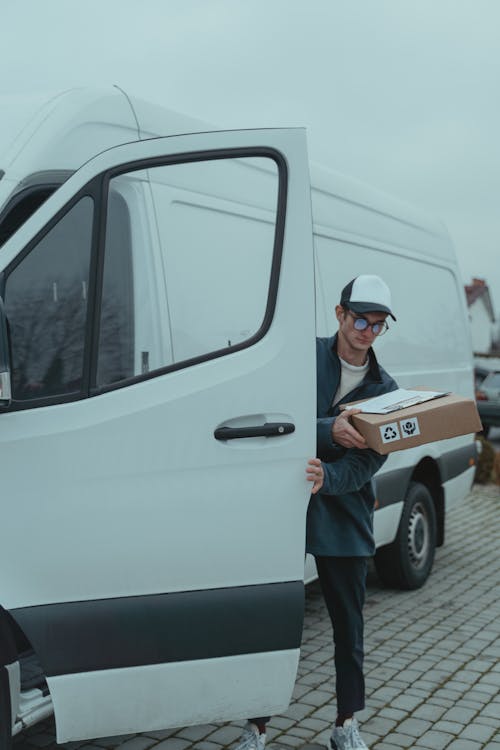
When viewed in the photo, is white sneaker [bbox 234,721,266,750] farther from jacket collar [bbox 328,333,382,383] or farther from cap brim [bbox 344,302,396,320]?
cap brim [bbox 344,302,396,320]

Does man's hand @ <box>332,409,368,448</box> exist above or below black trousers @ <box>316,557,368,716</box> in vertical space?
above

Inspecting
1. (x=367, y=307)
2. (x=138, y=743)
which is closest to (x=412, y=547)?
(x=138, y=743)

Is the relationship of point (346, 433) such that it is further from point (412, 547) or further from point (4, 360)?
point (412, 547)

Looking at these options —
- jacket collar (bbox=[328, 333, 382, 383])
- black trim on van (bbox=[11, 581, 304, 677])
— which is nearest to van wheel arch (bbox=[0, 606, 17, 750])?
black trim on van (bbox=[11, 581, 304, 677])

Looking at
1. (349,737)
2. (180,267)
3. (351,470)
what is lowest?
(349,737)

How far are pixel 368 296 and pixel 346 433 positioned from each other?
1.64 ft

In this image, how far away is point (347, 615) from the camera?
3568 millimetres

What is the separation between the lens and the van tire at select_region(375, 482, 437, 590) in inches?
246

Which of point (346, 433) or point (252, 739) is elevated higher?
point (346, 433)

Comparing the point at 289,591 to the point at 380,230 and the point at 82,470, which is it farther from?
the point at 380,230

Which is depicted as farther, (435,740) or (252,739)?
(435,740)

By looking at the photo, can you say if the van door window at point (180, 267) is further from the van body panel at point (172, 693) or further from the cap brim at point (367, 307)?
the van body panel at point (172, 693)

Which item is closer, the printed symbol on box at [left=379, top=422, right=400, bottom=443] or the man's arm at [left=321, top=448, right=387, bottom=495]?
the printed symbol on box at [left=379, top=422, right=400, bottom=443]

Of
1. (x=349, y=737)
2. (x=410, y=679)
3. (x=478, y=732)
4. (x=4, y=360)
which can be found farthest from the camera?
(x=410, y=679)
